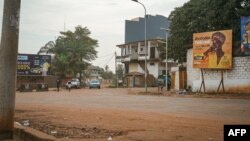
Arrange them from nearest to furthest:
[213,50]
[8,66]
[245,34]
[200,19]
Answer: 1. [8,66]
2. [245,34]
3. [213,50]
4. [200,19]

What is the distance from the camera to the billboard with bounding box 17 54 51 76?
52.2m

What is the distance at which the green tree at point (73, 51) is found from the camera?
A: 60812mm

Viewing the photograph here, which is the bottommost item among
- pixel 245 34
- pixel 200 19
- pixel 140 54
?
pixel 245 34

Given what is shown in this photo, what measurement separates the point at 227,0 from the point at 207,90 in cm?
813

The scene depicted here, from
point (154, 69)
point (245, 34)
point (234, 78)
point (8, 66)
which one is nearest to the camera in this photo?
point (8, 66)

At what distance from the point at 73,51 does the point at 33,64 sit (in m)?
11.7

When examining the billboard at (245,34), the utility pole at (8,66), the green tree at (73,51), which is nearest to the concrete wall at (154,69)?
the green tree at (73,51)

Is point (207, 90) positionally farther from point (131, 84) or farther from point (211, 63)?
point (131, 84)

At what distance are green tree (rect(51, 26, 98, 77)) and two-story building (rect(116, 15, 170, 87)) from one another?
6.59 m

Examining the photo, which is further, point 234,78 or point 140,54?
point 140,54

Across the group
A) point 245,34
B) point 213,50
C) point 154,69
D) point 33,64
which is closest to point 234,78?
point 213,50

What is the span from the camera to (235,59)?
100 ft

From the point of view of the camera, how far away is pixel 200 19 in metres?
39.9

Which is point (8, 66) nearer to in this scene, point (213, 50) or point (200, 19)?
point (213, 50)
